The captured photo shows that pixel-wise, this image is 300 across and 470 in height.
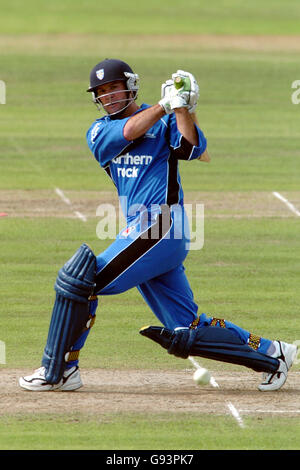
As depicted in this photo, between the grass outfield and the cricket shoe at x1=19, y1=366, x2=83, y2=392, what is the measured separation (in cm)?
10

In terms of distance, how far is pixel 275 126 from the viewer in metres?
22.7

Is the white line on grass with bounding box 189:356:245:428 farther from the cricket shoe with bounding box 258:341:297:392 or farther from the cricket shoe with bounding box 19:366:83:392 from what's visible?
the cricket shoe with bounding box 19:366:83:392

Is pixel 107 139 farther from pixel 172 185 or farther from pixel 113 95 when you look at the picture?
pixel 172 185

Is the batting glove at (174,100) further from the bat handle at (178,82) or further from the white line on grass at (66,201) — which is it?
the white line on grass at (66,201)

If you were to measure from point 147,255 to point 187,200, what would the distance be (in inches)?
334

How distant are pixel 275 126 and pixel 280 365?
1556 centimetres

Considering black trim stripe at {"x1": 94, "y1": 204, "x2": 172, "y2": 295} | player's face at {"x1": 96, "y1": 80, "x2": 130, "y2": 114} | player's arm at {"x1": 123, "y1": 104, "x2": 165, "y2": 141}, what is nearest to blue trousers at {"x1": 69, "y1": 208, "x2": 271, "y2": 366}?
black trim stripe at {"x1": 94, "y1": 204, "x2": 172, "y2": 295}

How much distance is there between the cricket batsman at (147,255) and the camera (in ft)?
23.6

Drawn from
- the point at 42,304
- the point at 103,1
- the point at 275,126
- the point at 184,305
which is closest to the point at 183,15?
the point at 103,1

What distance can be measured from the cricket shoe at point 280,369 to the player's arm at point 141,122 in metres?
1.78

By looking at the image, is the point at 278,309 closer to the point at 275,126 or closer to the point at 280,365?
the point at 280,365

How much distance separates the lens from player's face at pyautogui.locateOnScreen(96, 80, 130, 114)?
24.8 ft

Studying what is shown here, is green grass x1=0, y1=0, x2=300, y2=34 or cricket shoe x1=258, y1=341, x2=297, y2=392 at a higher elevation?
green grass x1=0, y1=0, x2=300, y2=34

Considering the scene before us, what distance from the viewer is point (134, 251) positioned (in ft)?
23.8
